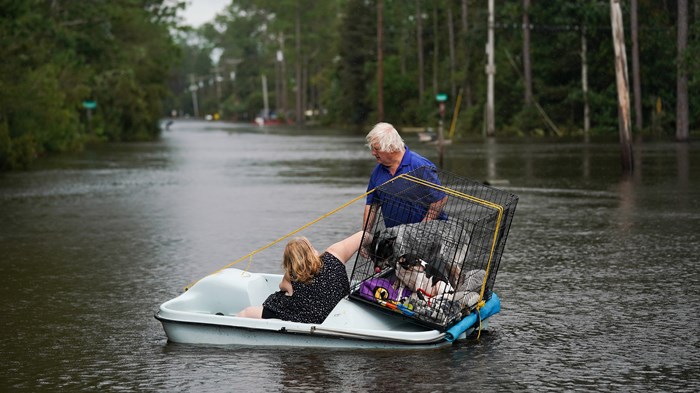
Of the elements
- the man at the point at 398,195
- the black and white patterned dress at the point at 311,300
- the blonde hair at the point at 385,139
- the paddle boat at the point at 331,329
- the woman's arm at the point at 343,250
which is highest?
the blonde hair at the point at 385,139

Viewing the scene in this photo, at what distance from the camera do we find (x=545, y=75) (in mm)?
68688

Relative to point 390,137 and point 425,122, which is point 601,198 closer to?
point 390,137

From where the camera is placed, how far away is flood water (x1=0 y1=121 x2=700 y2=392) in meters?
8.04

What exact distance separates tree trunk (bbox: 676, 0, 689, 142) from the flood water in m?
22.8

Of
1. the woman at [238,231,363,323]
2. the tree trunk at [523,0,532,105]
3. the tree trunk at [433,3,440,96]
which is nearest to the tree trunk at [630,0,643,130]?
the tree trunk at [523,0,532,105]

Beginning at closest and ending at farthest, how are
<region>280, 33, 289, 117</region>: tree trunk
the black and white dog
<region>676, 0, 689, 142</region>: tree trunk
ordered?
the black and white dog, <region>676, 0, 689, 142</region>: tree trunk, <region>280, 33, 289, 117</region>: tree trunk

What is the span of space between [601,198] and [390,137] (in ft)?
44.3

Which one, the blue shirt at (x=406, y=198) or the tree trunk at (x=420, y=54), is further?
the tree trunk at (x=420, y=54)

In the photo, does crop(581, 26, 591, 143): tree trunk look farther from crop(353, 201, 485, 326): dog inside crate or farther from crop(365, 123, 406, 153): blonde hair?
crop(353, 201, 485, 326): dog inside crate

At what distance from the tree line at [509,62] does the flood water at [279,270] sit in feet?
102

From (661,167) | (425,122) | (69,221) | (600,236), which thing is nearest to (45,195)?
(69,221)

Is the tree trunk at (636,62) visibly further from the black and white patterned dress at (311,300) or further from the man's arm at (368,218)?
the black and white patterned dress at (311,300)

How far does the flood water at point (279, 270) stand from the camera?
26.4 feet

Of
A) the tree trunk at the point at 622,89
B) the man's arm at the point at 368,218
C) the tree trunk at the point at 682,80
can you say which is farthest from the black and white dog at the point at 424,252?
the tree trunk at the point at 682,80
